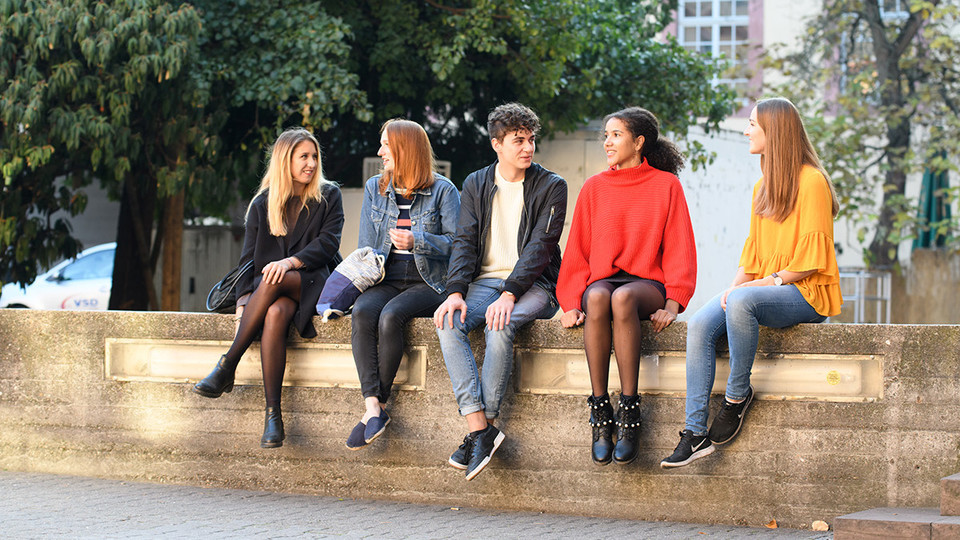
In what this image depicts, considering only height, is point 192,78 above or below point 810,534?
above

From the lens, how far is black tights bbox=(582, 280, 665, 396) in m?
5.46

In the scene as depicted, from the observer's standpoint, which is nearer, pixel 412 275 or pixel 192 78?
pixel 412 275

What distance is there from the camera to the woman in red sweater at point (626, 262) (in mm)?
5504

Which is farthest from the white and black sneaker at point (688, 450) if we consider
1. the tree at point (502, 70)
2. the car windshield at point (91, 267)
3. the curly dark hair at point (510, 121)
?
the car windshield at point (91, 267)

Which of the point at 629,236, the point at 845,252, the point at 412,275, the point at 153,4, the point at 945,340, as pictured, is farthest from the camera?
the point at 845,252

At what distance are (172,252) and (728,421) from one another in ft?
33.8

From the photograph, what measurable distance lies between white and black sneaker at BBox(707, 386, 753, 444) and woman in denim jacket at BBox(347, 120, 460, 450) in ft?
5.21

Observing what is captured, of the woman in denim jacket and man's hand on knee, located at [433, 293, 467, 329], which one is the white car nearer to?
the woman in denim jacket

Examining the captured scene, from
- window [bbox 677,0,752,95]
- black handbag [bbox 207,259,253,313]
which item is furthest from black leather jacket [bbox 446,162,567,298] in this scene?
window [bbox 677,0,752,95]

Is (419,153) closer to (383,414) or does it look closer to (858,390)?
(383,414)

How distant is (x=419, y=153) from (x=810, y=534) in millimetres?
2794

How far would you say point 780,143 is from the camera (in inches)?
219

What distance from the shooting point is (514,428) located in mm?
5973

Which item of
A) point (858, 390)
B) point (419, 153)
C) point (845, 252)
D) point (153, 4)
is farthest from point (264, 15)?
point (845, 252)
